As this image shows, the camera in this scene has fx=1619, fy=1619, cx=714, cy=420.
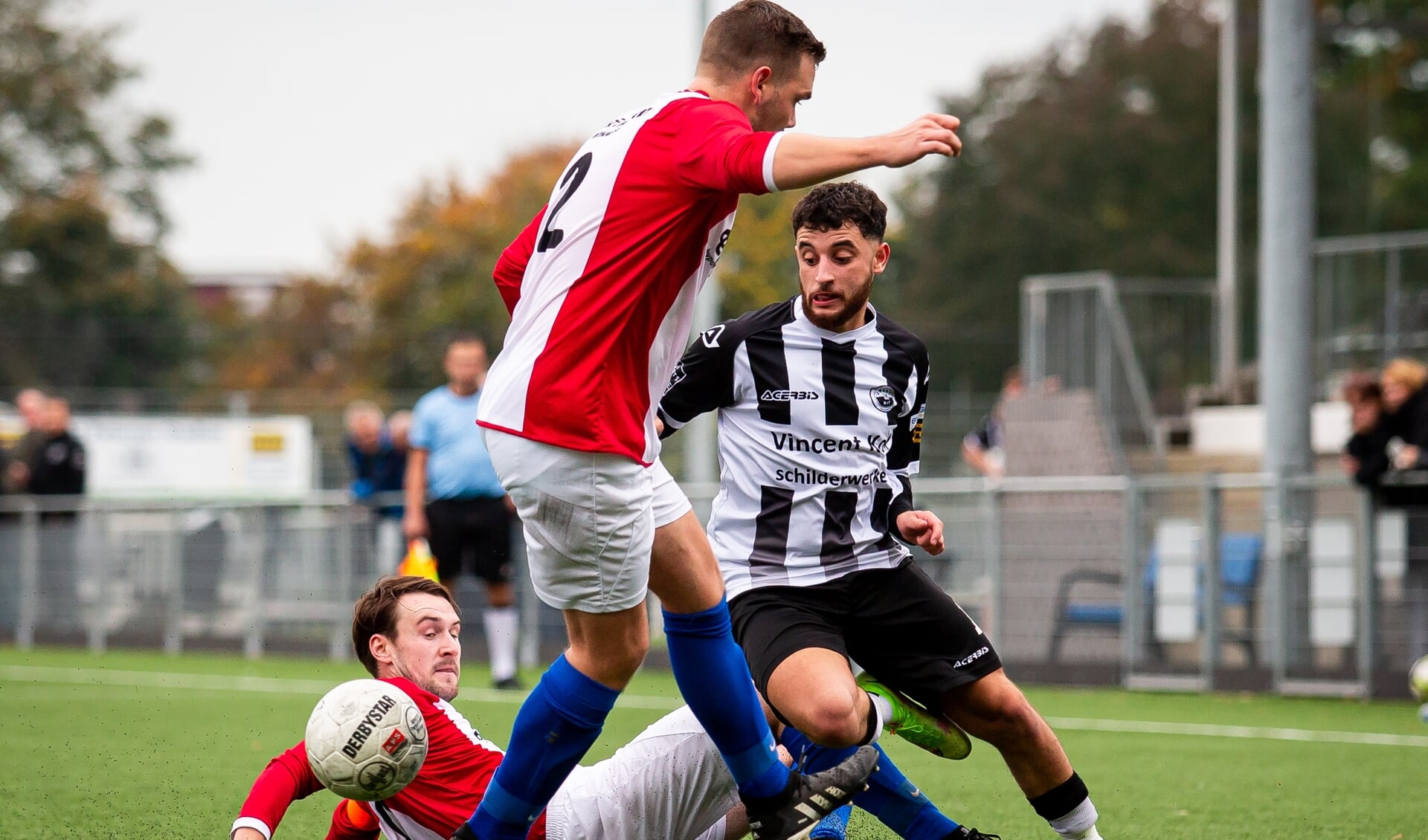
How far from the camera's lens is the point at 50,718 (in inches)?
357

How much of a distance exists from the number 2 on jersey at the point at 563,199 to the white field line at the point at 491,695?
569 cm

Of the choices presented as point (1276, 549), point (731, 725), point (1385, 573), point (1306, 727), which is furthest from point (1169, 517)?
point (731, 725)

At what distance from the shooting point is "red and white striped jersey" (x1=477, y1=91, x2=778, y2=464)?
12.2ft

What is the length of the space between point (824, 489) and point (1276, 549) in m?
7.36

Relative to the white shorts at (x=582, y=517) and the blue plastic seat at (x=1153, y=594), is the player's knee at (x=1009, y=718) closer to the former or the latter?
the white shorts at (x=582, y=517)

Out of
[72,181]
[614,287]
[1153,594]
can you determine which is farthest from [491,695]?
[72,181]

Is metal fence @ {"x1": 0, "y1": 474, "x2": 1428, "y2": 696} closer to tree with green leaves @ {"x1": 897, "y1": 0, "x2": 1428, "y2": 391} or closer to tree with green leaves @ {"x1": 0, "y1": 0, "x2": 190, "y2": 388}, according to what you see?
tree with green leaves @ {"x1": 897, "y1": 0, "x2": 1428, "y2": 391}

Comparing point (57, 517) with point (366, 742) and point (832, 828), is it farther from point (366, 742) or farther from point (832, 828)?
point (366, 742)

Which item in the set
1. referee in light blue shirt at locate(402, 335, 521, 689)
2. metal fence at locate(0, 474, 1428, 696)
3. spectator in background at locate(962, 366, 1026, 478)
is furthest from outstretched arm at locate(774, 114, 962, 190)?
spectator in background at locate(962, 366, 1026, 478)

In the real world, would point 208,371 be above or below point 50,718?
above

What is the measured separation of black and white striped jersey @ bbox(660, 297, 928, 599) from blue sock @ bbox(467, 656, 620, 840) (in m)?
0.82

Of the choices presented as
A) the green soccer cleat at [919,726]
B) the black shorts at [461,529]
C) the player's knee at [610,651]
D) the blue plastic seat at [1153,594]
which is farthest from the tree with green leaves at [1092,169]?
the player's knee at [610,651]

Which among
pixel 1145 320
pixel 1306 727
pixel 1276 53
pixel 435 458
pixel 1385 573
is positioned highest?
pixel 1276 53

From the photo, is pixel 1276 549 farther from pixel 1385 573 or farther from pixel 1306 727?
pixel 1306 727
